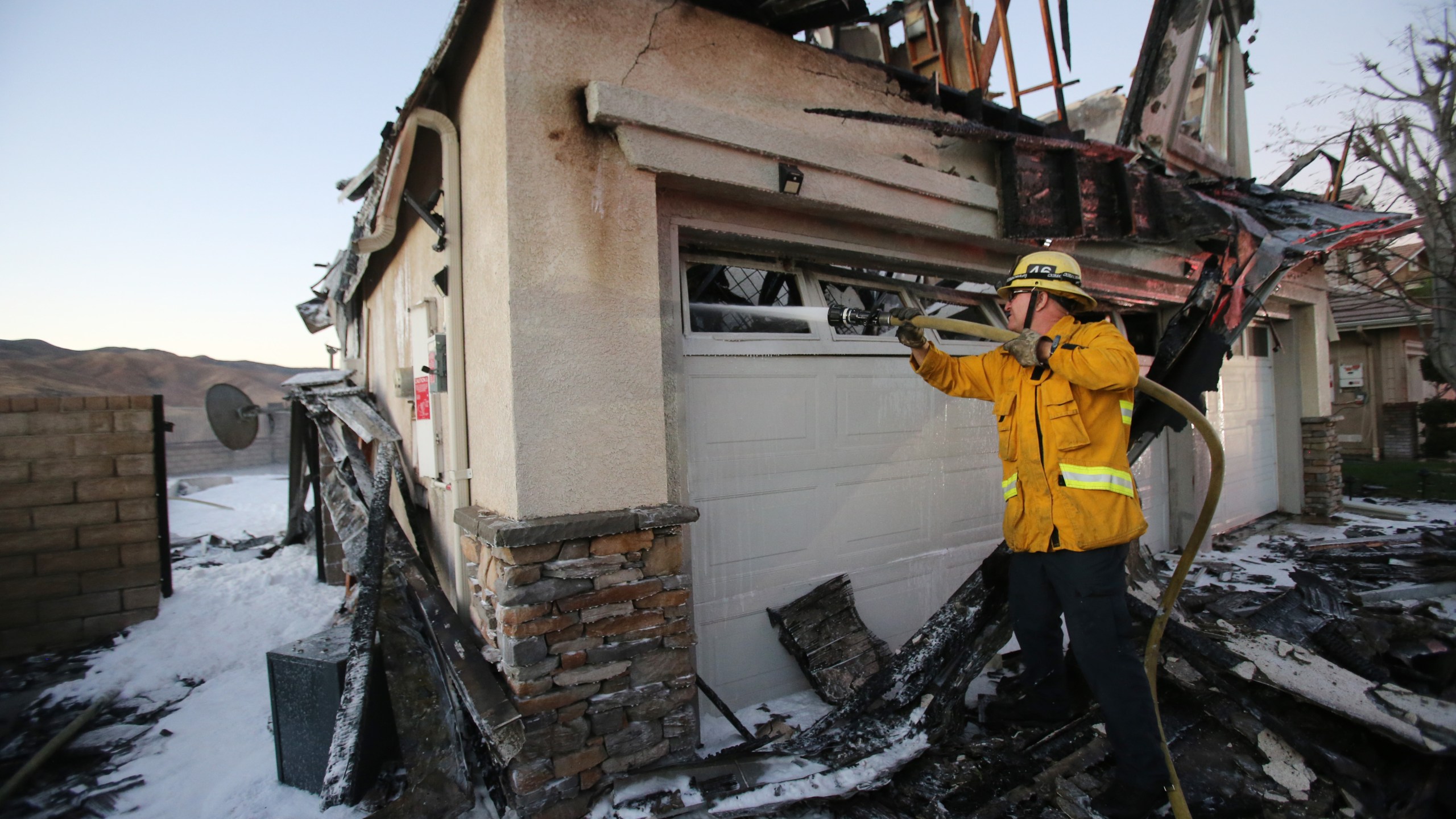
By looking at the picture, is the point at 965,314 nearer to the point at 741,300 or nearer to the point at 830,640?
the point at 741,300

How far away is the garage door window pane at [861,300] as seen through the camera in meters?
4.07

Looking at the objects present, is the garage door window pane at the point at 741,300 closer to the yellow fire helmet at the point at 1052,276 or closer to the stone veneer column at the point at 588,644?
the stone veneer column at the point at 588,644

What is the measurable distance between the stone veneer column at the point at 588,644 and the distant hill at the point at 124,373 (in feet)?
32.3

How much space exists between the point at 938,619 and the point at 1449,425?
1773cm

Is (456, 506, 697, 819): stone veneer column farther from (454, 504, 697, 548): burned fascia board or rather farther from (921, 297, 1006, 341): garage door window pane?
(921, 297, 1006, 341): garage door window pane

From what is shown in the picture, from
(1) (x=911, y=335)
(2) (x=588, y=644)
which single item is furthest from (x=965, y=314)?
(2) (x=588, y=644)

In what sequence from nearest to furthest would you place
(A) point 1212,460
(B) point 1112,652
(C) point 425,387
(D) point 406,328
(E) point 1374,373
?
(B) point 1112,652, (A) point 1212,460, (C) point 425,387, (D) point 406,328, (E) point 1374,373

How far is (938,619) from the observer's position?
125 inches

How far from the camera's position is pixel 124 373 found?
1902 cm

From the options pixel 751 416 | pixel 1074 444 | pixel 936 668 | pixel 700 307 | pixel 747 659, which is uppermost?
pixel 700 307

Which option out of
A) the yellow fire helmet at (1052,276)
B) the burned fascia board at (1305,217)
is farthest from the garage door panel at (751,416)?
the burned fascia board at (1305,217)

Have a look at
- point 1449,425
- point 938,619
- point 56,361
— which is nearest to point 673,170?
point 938,619

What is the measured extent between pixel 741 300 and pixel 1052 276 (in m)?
1.85

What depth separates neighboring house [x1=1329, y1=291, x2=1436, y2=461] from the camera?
1471cm
